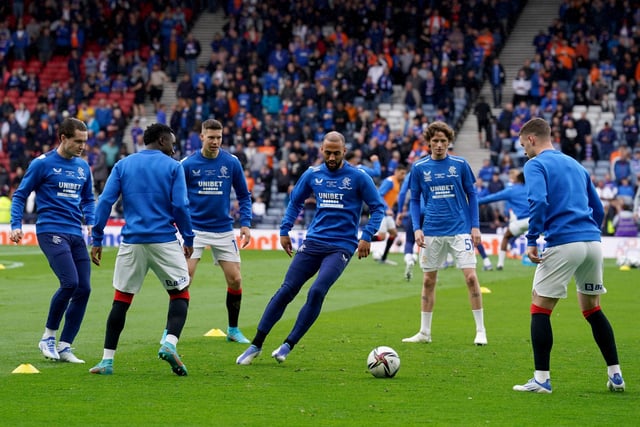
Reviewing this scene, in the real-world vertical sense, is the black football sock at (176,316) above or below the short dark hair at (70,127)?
below

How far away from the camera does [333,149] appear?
1159 centimetres

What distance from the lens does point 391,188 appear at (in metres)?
25.8

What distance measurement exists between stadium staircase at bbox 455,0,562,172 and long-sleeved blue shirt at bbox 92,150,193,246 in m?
27.0

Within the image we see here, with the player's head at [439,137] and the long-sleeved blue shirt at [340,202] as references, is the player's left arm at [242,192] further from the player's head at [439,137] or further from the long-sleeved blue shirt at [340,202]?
the player's head at [439,137]

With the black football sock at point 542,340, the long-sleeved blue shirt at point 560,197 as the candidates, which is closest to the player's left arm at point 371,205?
the long-sleeved blue shirt at point 560,197

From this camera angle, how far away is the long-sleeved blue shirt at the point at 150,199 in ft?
34.8

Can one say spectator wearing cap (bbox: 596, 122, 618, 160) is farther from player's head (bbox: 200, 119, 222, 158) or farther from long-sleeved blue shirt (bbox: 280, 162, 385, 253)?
long-sleeved blue shirt (bbox: 280, 162, 385, 253)

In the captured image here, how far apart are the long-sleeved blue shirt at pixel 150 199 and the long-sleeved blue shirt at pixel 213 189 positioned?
2500mm

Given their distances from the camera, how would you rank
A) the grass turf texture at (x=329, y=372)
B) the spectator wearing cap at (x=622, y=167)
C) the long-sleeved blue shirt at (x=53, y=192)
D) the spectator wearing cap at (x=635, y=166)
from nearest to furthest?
1. the grass turf texture at (x=329, y=372)
2. the long-sleeved blue shirt at (x=53, y=192)
3. the spectator wearing cap at (x=622, y=167)
4. the spectator wearing cap at (x=635, y=166)

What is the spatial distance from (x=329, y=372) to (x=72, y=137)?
3541mm

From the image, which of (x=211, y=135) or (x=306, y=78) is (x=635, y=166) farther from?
(x=211, y=135)

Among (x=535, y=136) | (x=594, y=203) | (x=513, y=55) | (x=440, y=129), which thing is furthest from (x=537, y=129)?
(x=513, y=55)

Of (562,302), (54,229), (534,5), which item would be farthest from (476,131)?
(54,229)

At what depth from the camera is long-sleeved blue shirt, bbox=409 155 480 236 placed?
13680mm
